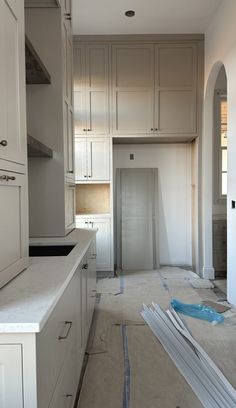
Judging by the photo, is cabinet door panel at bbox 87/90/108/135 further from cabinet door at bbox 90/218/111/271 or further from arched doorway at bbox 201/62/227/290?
arched doorway at bbox 201/62/227/290

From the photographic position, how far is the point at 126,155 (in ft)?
16.3

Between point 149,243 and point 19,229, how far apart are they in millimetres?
3508

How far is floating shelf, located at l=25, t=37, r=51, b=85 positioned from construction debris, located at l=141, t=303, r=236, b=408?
224cm

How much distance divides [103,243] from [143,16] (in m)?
2.93

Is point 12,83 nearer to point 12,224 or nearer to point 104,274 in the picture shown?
point 12,224

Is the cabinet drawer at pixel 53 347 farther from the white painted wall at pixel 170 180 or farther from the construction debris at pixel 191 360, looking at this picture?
the white painted wall at pixel 170 180

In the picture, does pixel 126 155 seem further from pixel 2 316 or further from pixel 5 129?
pixel 2 316

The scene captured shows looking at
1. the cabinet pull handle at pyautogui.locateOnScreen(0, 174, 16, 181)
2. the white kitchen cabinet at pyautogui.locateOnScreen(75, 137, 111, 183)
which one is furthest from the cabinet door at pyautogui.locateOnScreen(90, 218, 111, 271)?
the cabinet pull handle at pyautogui.locateOnScreen(0, 174, 16, 181)

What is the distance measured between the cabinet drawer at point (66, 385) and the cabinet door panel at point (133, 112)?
10.8ft

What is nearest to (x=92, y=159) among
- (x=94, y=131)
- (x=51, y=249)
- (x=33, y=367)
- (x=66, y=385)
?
(x=94, y=131)

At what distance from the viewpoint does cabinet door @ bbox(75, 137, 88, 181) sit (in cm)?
447

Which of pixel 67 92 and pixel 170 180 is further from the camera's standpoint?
pixel 170 180

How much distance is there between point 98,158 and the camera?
4.49 metres

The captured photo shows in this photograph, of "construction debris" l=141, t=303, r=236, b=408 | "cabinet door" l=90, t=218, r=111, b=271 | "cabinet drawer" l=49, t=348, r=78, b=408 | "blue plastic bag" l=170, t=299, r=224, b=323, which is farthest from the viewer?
"cabinet door" l=90, t=218, r=111, b=271
